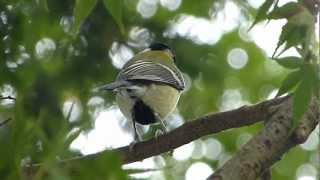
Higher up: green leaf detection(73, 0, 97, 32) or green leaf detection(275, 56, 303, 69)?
green leaf detection(73, 0, 97, 32)

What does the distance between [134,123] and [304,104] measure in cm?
182

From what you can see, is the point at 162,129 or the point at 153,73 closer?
the point at 162,129

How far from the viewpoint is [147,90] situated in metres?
3.42

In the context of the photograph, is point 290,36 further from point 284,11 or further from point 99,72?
point 99,72

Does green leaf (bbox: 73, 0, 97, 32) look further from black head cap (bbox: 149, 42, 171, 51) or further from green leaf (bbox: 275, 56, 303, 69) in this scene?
black head cap (bbox: 149, 42, 171, 51)

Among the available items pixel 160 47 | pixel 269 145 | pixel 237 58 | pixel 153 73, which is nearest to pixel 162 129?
pixel 153 73

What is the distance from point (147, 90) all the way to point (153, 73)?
16 cm

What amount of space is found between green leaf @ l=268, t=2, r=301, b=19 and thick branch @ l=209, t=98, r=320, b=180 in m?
0.33

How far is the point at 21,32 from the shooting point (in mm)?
2434

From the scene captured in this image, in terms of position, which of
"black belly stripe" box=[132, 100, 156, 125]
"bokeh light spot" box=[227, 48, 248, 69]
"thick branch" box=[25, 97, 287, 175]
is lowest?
"bokeh light spot" box=[227, 48, 248, 69]

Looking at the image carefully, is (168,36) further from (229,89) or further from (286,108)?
(286,108)

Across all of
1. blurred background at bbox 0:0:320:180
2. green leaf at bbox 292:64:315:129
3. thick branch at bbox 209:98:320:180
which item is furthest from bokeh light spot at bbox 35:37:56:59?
green leaf at bbox 292:64:315:129

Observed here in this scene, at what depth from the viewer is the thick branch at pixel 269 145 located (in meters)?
1.73

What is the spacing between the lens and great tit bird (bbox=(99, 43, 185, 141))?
3.34m
